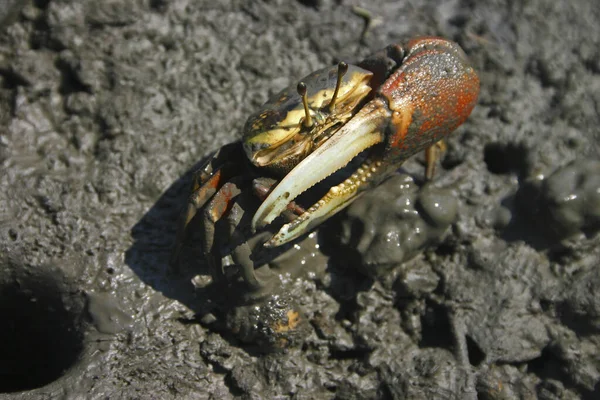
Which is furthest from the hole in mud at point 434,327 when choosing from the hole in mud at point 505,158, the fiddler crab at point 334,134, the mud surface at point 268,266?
the hole in mud at point 505,158

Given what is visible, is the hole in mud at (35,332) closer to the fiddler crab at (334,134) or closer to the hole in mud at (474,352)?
the fiddler crab at (334,134)

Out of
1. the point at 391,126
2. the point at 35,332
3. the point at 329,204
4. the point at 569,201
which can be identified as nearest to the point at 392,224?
the point at 329,204

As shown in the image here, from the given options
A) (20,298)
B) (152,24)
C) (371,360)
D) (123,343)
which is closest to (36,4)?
(152,24)

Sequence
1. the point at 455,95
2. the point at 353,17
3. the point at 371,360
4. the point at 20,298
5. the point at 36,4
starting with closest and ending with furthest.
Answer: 1. the point at 455,95
2. the point at 371,360
3. the point at 20,298
4. the point at 36,4
5. the point at 353,17

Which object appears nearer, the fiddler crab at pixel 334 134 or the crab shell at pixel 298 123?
the fiddler crab at pixel 334 134

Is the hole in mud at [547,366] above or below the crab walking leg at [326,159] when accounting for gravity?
below

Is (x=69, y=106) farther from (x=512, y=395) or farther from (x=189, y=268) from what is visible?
(x=512, y=395)
